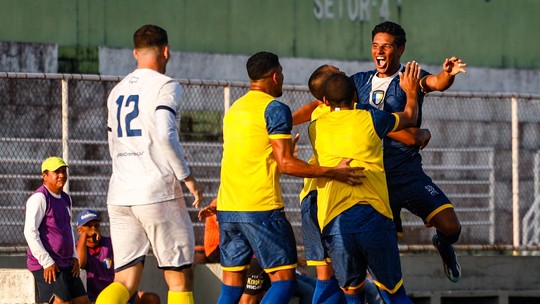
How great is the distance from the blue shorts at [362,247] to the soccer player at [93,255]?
4.64m

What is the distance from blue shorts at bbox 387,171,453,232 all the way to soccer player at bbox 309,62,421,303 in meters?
1.03

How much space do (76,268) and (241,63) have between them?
8.75 meters

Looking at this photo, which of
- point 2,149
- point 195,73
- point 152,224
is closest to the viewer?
point 152,224

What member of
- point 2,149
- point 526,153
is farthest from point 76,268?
point 526,153

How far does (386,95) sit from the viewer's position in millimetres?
10398

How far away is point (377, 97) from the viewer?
1042cm

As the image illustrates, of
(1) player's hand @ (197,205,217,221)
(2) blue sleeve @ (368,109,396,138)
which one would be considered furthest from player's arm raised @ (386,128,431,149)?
(1) player's hand @ (197,205,217,221)

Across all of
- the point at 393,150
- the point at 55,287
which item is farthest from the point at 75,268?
the point at 393,150

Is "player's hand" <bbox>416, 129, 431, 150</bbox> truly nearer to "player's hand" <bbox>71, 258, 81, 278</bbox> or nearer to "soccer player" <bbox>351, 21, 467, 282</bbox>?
"soccer player" <bbox>351, 21, 467, 282</bbox>

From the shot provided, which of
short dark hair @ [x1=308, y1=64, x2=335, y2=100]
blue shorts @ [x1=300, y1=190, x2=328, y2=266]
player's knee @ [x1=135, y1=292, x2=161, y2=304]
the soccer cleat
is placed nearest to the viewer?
blue shorts @ [x1=300, y1=190, x2=328, y2=266]

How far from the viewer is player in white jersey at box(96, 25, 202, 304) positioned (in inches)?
361

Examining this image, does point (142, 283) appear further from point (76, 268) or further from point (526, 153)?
point (526, 153)

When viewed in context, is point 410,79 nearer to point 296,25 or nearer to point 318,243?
→ point 318,243

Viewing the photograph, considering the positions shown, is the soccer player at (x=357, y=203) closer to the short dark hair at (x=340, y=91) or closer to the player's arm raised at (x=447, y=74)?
the short dark hair at (x=340, y=91)
